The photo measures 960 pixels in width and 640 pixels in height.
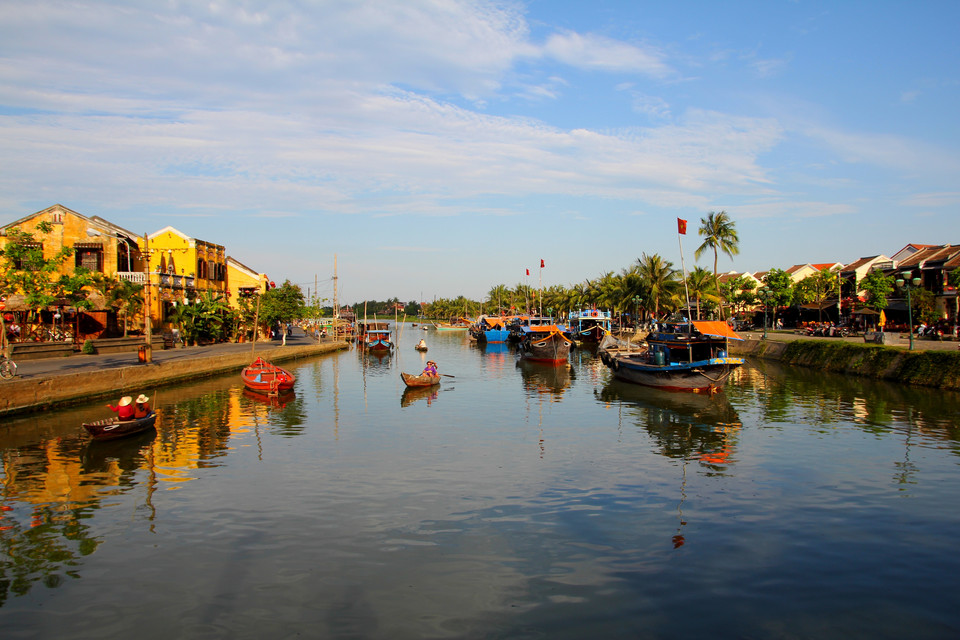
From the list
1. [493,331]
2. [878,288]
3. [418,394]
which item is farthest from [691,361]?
[493,331]

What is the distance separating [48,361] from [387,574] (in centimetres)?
3299

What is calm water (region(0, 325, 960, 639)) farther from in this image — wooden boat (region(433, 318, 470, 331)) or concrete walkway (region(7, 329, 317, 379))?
wooden boat (region(433, 318, 470, 331))

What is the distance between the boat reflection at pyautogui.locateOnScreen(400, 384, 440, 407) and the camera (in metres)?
33.0

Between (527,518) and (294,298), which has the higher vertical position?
(294,298)

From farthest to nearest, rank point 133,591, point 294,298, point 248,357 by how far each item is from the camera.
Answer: point 294,298 → point 248,357 → point 133,591

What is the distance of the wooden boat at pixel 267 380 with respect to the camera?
112ft

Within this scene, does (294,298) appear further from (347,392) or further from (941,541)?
(941,541)

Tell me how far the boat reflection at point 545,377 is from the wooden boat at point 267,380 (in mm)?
13783

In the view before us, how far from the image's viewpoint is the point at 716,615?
9414 millimetres

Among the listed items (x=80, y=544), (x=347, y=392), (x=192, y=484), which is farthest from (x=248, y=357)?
(x=80, y=544)

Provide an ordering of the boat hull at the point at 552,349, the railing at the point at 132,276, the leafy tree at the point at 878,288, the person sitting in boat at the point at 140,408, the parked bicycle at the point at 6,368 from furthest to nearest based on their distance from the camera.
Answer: the leafy tree at the point at 878,288 < the boat hull at the point at 552,349 < the railing at the point at 132,276 < the parked bicycle at the point at 6,368 < the person sitting in boat at the point at 140,408

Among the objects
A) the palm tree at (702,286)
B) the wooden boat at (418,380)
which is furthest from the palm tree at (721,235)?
the wooden boat at (418,380)

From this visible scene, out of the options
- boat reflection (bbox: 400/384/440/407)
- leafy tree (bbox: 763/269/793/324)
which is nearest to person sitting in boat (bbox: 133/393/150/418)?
boat reflection (bbox: 400/384/440/407)

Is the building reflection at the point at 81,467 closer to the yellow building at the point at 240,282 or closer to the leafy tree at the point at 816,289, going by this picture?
the yellow building at the point at 240,282
